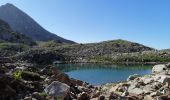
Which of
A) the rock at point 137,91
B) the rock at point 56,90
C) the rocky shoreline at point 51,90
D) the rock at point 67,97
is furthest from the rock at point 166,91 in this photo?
the rock at point 56,90

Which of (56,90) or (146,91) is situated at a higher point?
(56,90)

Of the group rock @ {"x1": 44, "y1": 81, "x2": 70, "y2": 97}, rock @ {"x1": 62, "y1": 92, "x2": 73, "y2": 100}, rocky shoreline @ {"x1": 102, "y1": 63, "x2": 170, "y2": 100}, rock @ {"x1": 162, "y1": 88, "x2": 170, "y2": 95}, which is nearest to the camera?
rock @ {"x1": 62, "y1": 92, "x2": 73, "y2": 100}

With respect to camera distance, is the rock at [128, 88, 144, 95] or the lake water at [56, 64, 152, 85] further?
the lake water at [56, 64, 152, 85]

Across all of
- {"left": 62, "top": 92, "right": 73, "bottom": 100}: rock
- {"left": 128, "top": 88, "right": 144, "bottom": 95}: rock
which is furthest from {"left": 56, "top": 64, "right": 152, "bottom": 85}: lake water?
{"left": 62, "top": 92, "right": 73, "bottom": 100}: rock

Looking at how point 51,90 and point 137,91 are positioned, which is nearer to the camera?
point 51,90

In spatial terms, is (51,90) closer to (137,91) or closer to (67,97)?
(67,97)

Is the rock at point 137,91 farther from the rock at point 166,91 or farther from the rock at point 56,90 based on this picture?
the rock at point 56,90

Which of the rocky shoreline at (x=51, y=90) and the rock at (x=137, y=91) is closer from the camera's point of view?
the rocky shoreline at (x=51, y=90)

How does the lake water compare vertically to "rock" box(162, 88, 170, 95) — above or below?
below

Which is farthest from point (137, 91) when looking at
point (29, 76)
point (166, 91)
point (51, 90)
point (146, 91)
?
point (29, 76)

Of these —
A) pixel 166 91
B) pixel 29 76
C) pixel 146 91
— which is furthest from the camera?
pixel 29 76

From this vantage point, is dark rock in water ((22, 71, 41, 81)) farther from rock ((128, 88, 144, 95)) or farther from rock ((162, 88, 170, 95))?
rock ((162, 88, 170, 95))

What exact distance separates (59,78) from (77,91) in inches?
105

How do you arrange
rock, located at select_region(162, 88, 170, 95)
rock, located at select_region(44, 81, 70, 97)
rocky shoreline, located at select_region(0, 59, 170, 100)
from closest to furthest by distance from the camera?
1. rocky shoreline, located at select_region(0, 59, 170, 100)
2. rock, located at select_region(44, 81, 70, 97)
3. rock, located at select_region(162, 88, 170, 95)
